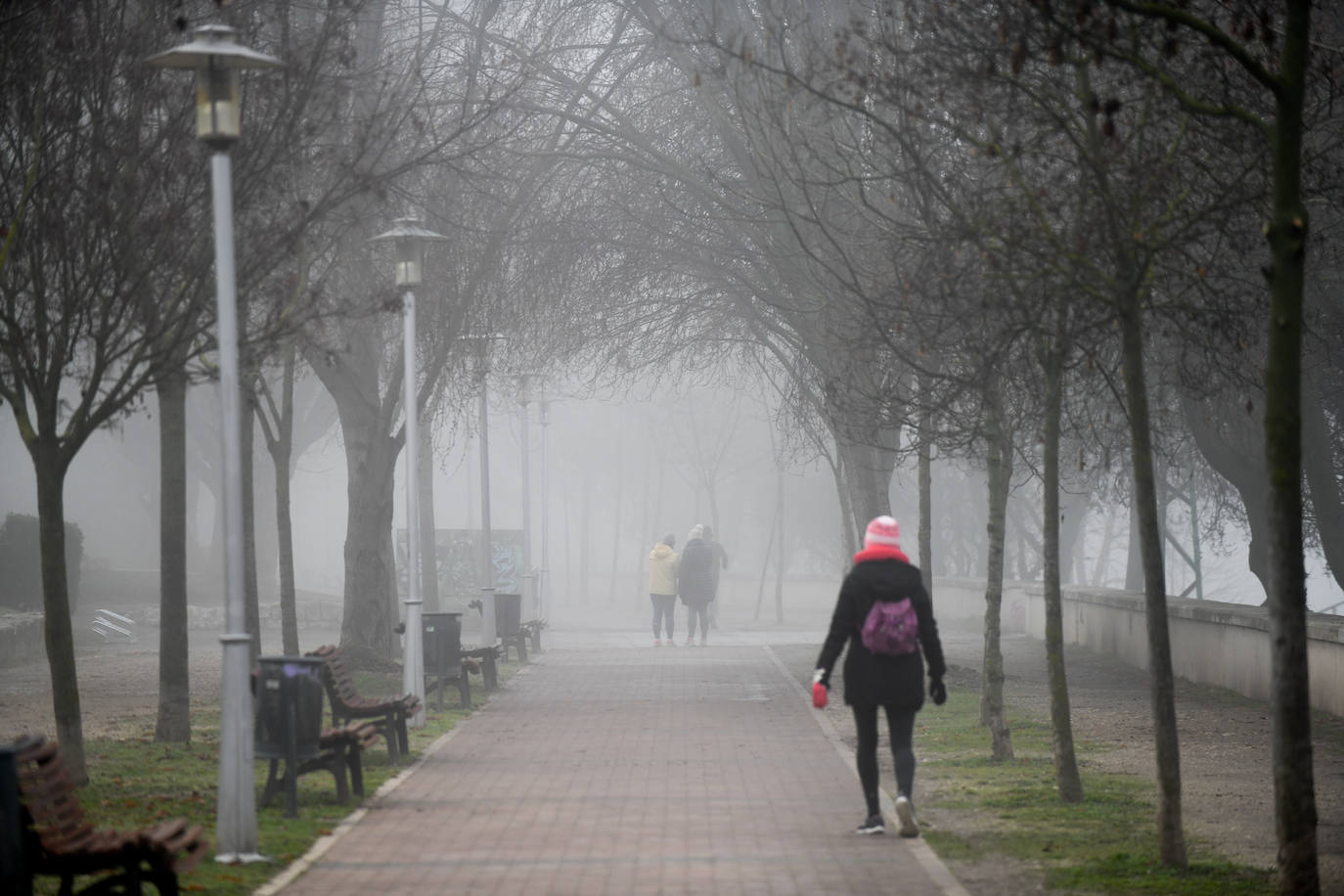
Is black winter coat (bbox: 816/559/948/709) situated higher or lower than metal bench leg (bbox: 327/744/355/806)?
higher

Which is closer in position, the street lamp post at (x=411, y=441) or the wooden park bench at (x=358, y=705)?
the wooden park bench at (x=358, y=705)

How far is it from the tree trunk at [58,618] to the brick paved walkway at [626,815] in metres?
2.10

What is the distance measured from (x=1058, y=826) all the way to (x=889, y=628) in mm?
1542

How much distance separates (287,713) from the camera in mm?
10297

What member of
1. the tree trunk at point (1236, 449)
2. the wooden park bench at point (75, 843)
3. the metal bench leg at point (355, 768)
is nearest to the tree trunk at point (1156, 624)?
the wooden park bench at point (75, 843)

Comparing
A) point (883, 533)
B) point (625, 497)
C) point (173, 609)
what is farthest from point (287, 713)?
point (625, 497)

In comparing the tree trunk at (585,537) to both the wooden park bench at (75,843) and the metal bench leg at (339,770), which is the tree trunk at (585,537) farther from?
the wooden park bench at (75,843)

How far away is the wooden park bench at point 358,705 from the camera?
509 inches

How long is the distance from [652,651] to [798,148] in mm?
12552

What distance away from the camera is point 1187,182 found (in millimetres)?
9422

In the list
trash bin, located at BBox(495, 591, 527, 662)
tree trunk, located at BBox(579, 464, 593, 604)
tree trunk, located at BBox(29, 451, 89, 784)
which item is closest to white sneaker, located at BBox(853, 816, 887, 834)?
tree trunk, located at BBox(29, 451, 89, 784)

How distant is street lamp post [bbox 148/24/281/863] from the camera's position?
29.1 feet

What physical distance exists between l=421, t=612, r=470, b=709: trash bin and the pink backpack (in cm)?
858

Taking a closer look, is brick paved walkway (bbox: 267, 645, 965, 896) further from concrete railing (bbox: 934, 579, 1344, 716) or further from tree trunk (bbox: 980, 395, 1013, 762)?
concrete railing (bbox: 934, 579, 1344, 716)
